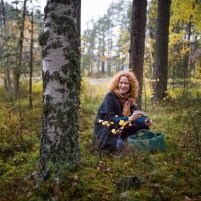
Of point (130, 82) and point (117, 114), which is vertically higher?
point (130, 82)

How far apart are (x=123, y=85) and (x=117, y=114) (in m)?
0.55

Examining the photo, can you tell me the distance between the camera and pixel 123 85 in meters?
5.16

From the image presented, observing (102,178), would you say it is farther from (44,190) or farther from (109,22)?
(109,22)

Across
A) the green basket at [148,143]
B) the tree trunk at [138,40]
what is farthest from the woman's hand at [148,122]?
the tree trunk at [138,40]

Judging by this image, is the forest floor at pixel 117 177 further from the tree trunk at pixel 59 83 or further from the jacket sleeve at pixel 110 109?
the jacket sleeve at pixel 110 109

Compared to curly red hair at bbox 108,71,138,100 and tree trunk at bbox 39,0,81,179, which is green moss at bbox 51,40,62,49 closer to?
tree trunk at bbox 39,0,81,179

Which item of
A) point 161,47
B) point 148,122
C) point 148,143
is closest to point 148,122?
point 148,122

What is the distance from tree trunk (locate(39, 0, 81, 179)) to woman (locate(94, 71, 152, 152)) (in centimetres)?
135

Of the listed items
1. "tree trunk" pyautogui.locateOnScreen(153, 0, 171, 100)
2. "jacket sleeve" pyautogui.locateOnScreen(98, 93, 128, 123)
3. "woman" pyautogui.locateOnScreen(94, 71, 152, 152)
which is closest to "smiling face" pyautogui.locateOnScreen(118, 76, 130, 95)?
"woman" pyautogui.locateOnScreen(94, 71, 152, 152)

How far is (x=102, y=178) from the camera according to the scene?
3.39 m

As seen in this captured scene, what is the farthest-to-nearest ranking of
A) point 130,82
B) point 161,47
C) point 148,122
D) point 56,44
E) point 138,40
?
point 161,47
point 138,40
point 130,82
point 148,122
point 56,44

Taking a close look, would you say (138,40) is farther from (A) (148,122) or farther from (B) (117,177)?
(B) (117,177)

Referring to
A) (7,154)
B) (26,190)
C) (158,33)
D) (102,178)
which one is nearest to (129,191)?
(102,178)

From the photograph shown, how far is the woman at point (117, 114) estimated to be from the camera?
4859 millimetres
